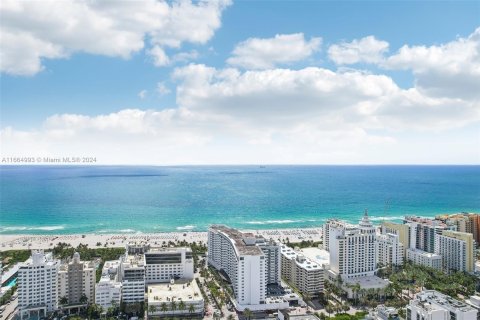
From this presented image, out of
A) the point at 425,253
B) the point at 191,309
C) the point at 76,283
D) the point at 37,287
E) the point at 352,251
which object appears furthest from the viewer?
the point at 425,253

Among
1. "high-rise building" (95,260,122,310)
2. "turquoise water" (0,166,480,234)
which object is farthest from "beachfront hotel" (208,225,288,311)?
"turquoise water" (0,166,480,234)

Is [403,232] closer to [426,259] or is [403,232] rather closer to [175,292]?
[426,259]

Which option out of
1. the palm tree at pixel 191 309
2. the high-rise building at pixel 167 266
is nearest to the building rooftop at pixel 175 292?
the palm tree at pixel 191 309

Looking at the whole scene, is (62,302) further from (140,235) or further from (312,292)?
(140,235)

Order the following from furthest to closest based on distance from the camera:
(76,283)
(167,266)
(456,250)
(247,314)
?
1. (456,250)
2. (167,266)
3. (76,283)
4. (247,314)

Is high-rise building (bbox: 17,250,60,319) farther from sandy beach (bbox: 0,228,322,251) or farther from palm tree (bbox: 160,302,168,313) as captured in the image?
sandy beach (bbox: 0,228,322,251)

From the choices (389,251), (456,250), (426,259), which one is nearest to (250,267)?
(389,251)
